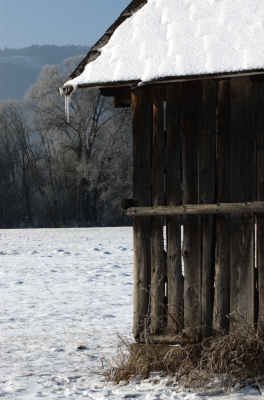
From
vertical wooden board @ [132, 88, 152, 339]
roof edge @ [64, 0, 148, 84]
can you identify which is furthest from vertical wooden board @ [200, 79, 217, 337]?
roof edge @ [64, 0, 148, 84]

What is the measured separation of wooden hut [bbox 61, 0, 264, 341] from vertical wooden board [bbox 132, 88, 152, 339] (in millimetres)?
11

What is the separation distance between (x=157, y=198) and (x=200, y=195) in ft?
1.49

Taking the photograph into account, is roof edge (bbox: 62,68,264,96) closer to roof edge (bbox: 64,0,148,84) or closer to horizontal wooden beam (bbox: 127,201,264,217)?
roof edge (bbox: 64,0,148,84)

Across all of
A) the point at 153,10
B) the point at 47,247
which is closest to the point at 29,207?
the point at 47,247

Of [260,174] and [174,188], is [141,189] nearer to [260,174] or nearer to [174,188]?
[174,188]

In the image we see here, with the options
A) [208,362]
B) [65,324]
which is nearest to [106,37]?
[208,362]

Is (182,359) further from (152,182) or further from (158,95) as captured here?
(158,95)

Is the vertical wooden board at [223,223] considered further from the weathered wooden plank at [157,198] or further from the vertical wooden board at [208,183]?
the weathered wooden plank at [157,198]

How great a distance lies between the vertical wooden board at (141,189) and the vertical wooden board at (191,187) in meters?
0.40

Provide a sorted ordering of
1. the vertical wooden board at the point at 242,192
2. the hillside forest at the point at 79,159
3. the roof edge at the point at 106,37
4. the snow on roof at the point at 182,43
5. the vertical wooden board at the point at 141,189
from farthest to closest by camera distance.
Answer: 1. the hillside forest at the point at 79,159
2. the roof edge at the point at 106,37
3. the vertical wooden board at the point at 141,189
4. the vertical wooden board at the point at 242,192
5. the snow on roof at the point at 182,43

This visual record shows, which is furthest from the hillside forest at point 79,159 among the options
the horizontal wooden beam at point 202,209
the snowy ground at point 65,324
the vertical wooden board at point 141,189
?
the horizontal wooden beam at point 202,209

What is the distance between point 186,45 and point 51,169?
4009 centimetres

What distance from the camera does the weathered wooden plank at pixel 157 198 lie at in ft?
19.3

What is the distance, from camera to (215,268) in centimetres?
570
